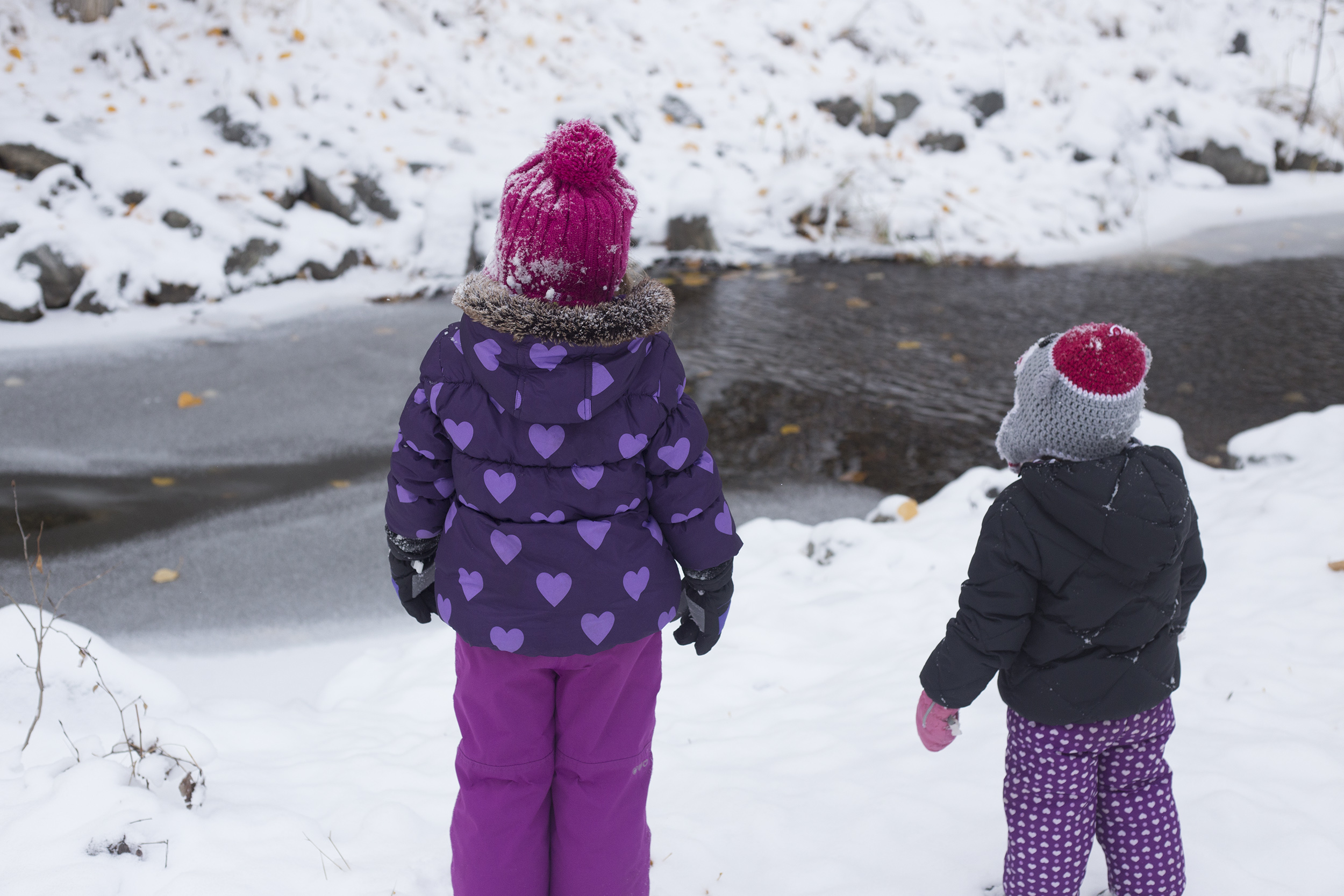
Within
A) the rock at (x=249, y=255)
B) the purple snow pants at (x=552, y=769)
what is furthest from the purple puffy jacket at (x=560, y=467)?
the rock at (x=249, y=255)

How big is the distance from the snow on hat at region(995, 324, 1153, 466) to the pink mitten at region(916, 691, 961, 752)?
0.53m

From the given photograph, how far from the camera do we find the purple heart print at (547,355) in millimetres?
1664

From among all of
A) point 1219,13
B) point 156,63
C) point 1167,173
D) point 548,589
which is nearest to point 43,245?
point 156,63

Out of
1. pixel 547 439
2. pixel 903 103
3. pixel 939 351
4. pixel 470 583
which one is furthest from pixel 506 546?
pixel 903 103

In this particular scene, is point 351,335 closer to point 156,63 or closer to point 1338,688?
point 156,63

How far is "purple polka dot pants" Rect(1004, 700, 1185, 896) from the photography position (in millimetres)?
1848

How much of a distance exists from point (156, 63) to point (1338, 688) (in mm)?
9639

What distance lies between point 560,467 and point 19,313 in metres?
5.96

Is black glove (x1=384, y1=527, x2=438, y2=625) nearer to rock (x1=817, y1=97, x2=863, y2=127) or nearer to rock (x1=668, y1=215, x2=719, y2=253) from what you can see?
rock (x1=668, y1=215, x2=719, y2=253)

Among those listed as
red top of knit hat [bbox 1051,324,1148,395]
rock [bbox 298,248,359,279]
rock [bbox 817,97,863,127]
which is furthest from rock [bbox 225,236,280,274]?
red top of knit hat [bbox 1051,324,1148,395]

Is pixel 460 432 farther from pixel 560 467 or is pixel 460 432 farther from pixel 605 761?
pixel 605 761

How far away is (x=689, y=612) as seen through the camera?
1935mm

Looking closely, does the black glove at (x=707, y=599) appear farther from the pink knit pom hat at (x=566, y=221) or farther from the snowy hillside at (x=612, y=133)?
the snowy hillside at (x=612, y=133)

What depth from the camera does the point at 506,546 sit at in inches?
68.6
